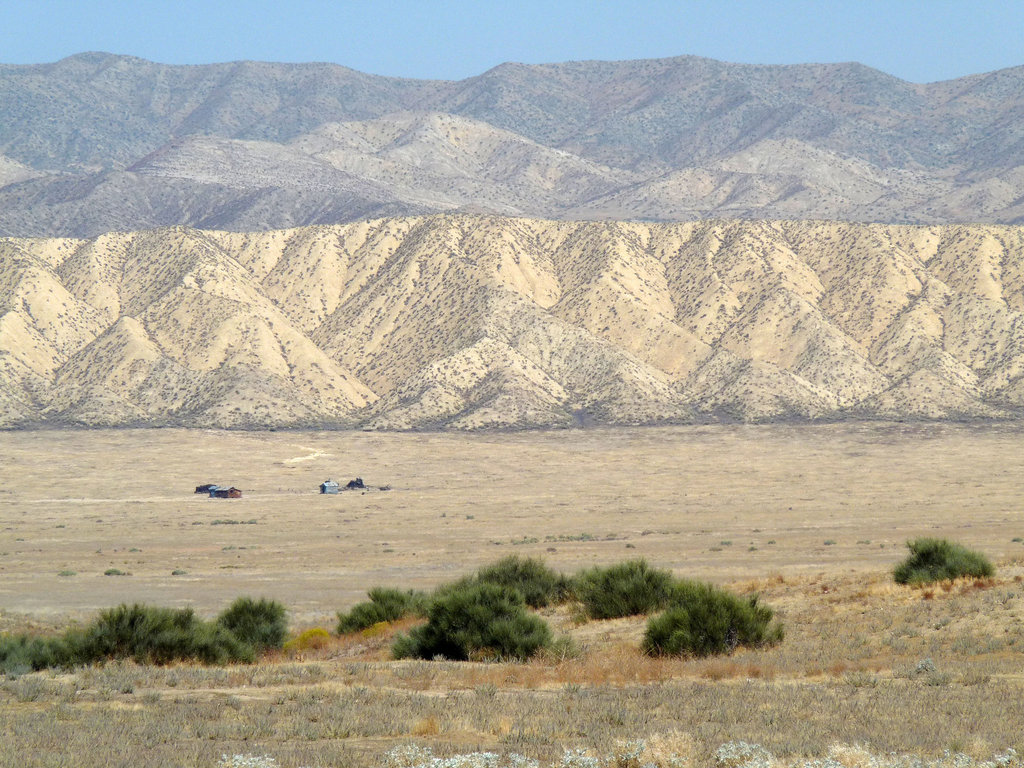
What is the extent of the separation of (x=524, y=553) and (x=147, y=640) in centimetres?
2485

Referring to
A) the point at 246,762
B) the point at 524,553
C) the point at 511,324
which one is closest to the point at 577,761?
the point at 246,762

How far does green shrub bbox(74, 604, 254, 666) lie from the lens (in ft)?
62.2

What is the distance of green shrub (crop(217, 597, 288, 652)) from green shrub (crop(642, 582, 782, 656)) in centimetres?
751

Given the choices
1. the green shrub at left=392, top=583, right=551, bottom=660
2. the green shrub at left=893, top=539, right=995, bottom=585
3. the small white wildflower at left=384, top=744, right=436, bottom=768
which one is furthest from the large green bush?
the green shrub at left=893, top=539, right=995, bottom=585

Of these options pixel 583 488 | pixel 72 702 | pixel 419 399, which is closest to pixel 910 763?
pixel 72 702

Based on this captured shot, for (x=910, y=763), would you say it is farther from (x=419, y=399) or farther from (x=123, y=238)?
(x=123, y=238)

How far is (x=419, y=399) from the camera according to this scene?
332ft

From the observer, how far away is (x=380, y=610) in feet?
82.4

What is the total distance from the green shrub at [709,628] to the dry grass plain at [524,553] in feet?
2.66

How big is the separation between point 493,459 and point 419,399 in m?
18.2

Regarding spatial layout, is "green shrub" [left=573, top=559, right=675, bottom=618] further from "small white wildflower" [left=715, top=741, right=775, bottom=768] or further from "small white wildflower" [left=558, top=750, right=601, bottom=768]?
"small white wildflower" [left=558, top=750, right=601, bottom=768]

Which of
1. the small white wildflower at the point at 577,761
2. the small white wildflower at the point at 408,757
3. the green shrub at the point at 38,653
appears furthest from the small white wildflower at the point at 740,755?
the green shrub at the point at 38,653

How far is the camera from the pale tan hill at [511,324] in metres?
100

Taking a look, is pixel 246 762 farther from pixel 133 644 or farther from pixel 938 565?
pixel 938 565
